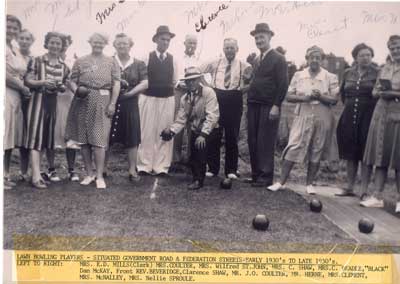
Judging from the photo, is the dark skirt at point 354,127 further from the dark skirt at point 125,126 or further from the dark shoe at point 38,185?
the dark shoe at point 38,185

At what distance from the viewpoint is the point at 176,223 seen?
147 inches

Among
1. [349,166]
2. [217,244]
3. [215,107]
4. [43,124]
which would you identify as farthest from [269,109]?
[43,124]

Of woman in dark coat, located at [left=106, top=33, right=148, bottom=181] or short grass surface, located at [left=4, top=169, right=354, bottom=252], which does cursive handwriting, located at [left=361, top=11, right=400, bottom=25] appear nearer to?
short grass surface, located at [left=4, top=169, right=354, bottom=252]

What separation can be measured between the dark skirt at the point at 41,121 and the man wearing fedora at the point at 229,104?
3.42 feet

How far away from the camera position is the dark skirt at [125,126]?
4.05 meters

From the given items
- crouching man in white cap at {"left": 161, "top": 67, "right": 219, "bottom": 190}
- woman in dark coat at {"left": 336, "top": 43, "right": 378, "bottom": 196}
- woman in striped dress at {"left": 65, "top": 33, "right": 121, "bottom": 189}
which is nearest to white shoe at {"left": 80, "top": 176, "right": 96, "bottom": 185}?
woman in striped dress at {"left": 65, "top": 33, "right": 121, "bottom": 189}

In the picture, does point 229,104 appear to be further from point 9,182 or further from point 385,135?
point 9,182

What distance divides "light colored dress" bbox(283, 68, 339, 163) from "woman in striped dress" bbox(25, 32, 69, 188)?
5.00 feet

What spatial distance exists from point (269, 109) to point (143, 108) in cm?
86

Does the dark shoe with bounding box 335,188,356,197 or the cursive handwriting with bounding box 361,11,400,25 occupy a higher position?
the cursive handwriting with bounding box 361,11,400,25

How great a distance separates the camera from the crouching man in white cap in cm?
396

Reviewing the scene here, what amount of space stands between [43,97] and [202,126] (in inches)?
41.8

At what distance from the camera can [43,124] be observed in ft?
13.0

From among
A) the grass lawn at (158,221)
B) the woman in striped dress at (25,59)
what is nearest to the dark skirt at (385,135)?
the grass lawn at (158,221)
